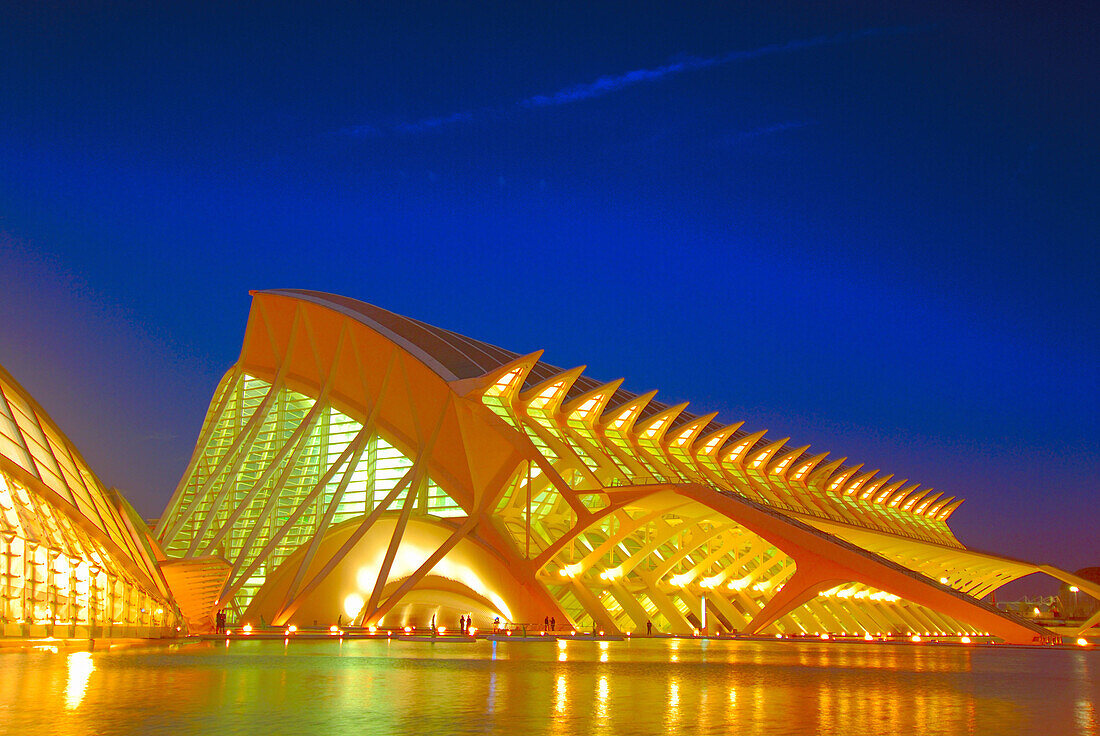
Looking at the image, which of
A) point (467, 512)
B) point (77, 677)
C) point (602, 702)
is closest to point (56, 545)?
point (77, 677)

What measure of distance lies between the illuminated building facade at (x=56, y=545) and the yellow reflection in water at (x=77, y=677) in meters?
1.41

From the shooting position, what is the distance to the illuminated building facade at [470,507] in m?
37.0

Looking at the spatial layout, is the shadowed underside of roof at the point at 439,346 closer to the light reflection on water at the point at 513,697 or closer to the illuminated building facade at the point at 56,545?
the illuminated building facade at the point at 56,545

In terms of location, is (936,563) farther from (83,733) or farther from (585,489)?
(83,733)

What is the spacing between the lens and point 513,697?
1106 centimetres

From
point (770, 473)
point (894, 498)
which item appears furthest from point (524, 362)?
point (894, 498)

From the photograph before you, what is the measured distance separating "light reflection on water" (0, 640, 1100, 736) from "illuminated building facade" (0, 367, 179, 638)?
1.31 meters

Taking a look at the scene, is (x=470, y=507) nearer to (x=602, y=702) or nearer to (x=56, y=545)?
(x=56, y=545)

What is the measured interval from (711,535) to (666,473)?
4.38m

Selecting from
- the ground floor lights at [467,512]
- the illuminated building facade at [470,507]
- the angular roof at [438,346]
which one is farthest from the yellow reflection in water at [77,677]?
the angular roof at [438,346]

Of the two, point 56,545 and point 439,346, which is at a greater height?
point 439,346

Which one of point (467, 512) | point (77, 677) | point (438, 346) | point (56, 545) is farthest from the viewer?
point (438, 346)

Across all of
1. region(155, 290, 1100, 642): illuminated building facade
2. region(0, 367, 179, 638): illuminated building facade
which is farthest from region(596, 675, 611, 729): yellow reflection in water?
region(155, 290, 1100, 642): illuminated building facade

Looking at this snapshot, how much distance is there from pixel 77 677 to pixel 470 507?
28.7m
